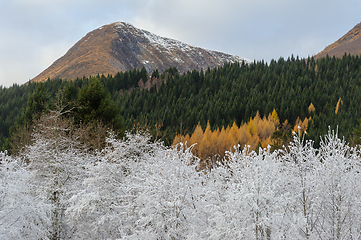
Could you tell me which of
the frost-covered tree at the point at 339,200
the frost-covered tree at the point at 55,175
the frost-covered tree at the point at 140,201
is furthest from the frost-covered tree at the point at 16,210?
the frost-covered tree at the point at 339,200

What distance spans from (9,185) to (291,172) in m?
11.0

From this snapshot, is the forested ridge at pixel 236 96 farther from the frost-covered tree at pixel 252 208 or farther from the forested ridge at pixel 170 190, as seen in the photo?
the frost-covered tree at pixel 252 208

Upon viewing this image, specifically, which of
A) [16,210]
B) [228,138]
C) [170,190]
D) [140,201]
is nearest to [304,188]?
[170,190]

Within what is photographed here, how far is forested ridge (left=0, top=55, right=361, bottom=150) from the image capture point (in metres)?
64.6

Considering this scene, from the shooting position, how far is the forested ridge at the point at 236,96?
6456 centimetres

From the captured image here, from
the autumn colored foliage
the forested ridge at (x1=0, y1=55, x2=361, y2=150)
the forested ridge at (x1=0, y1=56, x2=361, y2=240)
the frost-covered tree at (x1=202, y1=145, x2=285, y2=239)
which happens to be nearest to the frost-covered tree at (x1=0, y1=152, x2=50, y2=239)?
the forested ridge at (x1=0, y1=56, x2=361, y2=240)

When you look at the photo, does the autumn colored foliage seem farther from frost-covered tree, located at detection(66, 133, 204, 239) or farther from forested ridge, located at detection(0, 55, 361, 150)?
frost-covered tree, located at detection(66, 133, 204, 239)

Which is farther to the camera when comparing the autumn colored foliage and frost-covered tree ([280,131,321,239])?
the autumn colored foliage

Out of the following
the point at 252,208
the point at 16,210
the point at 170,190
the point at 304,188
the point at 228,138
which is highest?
the point at 16,210

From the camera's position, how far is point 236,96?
80688mm

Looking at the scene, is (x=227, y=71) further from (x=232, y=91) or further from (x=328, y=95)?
(x=328, y=95)

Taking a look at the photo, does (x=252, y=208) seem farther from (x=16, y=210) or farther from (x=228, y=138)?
(x=228, y=138)

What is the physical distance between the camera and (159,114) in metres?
73.2

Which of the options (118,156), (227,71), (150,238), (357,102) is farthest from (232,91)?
(150,238)
